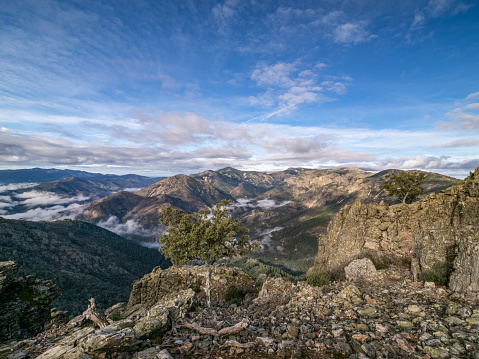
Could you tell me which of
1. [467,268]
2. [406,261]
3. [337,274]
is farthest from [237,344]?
[406,261]

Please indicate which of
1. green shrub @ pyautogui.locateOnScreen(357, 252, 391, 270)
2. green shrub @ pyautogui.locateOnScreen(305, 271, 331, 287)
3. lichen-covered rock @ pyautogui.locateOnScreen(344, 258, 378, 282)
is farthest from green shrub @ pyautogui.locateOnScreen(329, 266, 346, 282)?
green shrub @ pyautogui.locateOnScreen(357, 252, 391, 270)

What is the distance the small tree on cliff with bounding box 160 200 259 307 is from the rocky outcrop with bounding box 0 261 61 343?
73.1ft

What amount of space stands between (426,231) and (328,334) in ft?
56.7

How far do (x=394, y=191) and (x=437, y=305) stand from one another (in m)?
37.6

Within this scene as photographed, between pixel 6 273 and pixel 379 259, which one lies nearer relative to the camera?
pixel 379 259

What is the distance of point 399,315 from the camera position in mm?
10586

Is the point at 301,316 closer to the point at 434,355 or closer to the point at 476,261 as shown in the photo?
the point at 434,355

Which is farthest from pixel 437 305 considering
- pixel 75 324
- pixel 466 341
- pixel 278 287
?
pixel 75 324

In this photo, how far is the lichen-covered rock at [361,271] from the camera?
64.5ft

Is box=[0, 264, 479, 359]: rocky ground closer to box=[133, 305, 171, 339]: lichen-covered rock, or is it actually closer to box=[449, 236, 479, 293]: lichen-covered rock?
box=[133, 305, 171, 339]: lichen-covered rock

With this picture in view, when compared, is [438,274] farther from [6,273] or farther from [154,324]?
[6,273]

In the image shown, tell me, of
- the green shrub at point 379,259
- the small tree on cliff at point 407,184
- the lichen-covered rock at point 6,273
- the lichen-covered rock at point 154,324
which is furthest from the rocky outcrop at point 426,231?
the lichen-covered rock at point 6,273

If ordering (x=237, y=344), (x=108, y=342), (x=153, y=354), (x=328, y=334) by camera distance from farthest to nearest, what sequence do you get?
(x=328, y=334) → (x=237, y=344) → (x=108, y=342) → (x=153, y=354)

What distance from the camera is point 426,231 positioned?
1953cm
